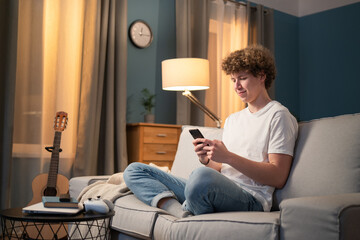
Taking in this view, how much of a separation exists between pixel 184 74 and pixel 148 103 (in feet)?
2.73

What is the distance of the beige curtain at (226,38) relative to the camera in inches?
202

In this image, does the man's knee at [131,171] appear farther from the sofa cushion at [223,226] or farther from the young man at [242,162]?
the sofa cushion at [223,226]

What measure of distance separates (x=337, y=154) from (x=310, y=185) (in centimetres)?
16

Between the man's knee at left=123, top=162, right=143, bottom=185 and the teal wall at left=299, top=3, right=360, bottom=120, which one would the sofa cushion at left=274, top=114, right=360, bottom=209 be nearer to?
the man's knee at left=123, top=162, right=143, bottom=185

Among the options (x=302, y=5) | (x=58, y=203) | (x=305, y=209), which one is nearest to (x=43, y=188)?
(x=58, y=203)

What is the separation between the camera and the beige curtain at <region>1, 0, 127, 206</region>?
3629mm

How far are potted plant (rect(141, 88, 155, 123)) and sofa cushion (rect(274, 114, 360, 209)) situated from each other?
2.46m

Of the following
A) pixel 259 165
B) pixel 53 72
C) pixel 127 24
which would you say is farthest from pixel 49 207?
pixel 127 24

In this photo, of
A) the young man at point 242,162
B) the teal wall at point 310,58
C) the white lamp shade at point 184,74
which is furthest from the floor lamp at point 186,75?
the young man at point 242,162

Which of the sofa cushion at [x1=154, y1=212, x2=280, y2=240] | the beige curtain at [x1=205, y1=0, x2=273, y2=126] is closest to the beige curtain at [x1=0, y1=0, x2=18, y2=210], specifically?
the sofa cushion at [x1=154, y1=212, x2=280, y2=240]

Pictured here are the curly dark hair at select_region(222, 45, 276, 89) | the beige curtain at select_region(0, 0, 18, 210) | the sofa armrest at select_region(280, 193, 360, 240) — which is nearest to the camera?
the sofa armrest at select_region(280, 193, 360, 240)

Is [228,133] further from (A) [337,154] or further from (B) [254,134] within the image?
(A) [337,154]

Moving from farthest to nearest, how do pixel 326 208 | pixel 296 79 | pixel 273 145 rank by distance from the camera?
pixel 296 79 < pixel 273 145 < pixel 326 208

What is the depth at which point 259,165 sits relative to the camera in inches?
73.7
